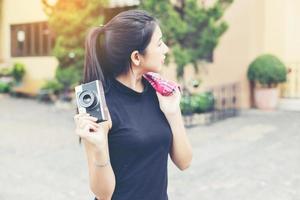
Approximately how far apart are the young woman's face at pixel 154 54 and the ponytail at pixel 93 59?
17 cm

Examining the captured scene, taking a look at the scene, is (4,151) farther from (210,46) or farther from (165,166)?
(165,166)

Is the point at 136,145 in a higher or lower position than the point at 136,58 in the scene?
lower

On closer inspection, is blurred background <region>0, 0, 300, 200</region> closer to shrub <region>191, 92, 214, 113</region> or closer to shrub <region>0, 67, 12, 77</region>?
shrub <region>191, 92, 214, 113</region>

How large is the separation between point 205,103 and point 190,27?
1.55 metres

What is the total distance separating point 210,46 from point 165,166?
304 inches

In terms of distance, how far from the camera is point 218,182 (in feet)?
18.5

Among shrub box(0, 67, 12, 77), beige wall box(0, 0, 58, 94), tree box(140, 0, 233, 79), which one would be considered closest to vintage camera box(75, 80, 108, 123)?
tree box(140, 0, 233, 79)

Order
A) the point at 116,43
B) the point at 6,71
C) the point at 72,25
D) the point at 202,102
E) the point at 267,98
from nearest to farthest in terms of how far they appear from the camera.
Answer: the point at 116,43
the point at 202,102
the point at 267,98
the point at 72,25
the point at 6,71

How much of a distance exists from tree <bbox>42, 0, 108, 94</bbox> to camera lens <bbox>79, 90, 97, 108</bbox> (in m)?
10.3

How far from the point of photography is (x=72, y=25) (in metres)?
11.8

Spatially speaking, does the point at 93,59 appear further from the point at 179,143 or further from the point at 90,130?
the point at 179,143

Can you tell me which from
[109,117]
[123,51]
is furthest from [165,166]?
[123,51]

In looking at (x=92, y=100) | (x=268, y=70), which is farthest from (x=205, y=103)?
(x=92, y=100)

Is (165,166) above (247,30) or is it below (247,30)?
below
